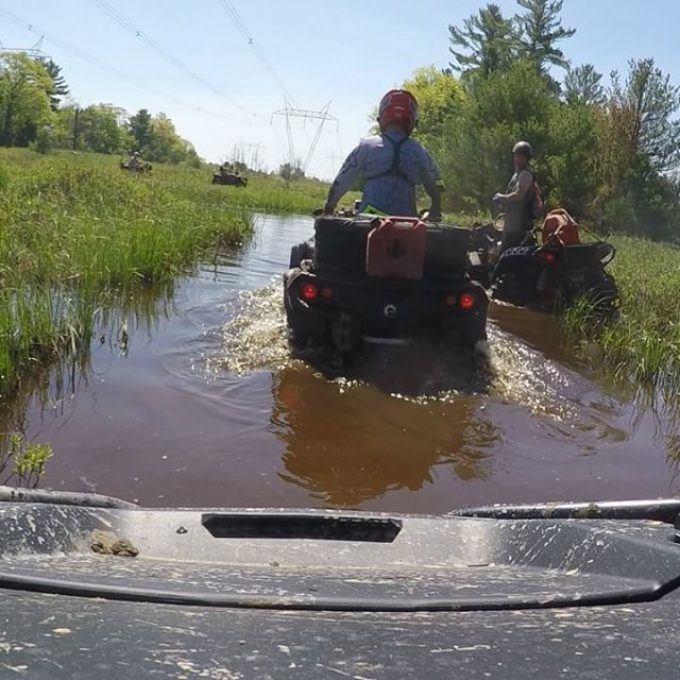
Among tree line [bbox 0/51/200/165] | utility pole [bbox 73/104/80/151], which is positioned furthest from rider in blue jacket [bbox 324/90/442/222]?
utility pole [bbox 73/104/80/151]

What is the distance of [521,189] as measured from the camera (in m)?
9.74

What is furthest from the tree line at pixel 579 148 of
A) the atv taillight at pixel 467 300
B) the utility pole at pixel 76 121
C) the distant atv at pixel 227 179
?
the utility pole at pixel 76 121

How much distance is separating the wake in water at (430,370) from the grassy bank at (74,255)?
1072 mm

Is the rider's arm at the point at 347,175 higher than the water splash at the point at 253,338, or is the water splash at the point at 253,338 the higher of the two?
the rider's arm at the point at 347,175

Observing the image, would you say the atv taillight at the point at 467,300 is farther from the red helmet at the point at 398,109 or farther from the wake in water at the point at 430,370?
the red helmet at the point at 398,109

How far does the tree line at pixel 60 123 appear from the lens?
60094 millimetres

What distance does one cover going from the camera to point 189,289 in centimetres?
884

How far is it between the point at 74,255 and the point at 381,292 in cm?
303

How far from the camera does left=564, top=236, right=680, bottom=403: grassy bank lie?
6.11m

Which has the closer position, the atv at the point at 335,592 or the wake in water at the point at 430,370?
the atv at the point at 335,592

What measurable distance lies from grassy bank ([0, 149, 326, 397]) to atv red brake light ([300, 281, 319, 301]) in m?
1.44

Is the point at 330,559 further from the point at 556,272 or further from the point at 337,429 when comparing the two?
the point at 556,272

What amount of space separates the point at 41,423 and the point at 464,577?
308cm

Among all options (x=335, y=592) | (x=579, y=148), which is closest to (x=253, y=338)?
(x=335, y=592)
